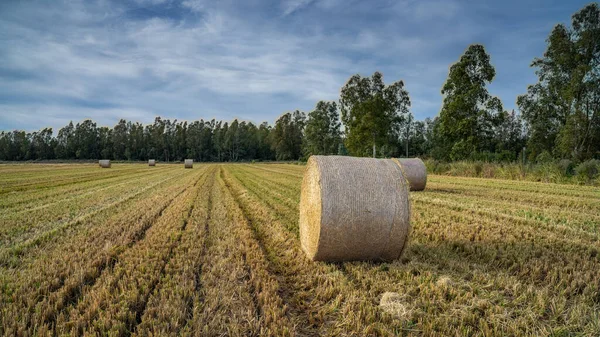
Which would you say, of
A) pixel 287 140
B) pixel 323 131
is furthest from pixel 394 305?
pixel 287 140

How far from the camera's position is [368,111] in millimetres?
47312

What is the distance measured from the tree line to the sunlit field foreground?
25918 millimetres

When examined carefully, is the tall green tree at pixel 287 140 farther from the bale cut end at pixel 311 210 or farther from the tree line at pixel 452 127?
the bale cut end at pixel 311 210

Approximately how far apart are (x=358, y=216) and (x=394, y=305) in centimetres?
161

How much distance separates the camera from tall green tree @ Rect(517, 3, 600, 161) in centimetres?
2814

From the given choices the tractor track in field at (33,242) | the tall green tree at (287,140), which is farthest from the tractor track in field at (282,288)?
the tall green tree at (287,140)

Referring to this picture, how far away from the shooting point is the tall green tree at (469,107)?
108 feet

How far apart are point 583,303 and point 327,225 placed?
10.0ft

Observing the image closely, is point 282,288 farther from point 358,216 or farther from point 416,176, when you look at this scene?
point 416,176

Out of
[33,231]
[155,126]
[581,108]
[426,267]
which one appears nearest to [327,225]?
[426,267]

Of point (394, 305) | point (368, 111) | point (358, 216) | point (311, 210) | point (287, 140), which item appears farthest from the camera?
point (287, 140)

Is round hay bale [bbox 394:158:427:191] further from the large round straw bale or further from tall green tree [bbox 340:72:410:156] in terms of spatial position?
tall green tree [bbox 340:72:410:156]

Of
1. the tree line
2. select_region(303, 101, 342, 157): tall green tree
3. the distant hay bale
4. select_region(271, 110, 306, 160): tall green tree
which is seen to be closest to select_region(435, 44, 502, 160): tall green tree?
the tree line

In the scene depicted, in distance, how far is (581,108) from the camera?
29.2 meters
